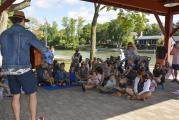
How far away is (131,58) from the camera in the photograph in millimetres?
10898

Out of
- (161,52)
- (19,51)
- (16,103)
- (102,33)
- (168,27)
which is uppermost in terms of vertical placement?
(102,33)

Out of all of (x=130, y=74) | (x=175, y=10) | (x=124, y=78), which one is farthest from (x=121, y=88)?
(x=175, y=10)

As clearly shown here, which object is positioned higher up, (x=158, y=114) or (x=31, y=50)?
(x=31, y=50)

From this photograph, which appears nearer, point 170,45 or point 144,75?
point 144,75

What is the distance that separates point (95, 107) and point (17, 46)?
10.9 feet

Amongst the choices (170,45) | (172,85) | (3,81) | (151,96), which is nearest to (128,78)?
(151,96)

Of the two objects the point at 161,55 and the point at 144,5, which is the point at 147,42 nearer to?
the point at 161,55

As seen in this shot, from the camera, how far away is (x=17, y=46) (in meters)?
4.19

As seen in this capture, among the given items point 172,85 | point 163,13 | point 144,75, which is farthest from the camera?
point 163,13

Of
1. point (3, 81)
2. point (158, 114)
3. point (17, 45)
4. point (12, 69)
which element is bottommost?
point (158, 114)

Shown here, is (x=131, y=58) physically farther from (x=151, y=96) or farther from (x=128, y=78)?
(x=151, y=96)

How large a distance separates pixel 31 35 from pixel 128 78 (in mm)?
5759

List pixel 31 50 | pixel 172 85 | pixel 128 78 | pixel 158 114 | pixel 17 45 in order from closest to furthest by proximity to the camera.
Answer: pixel 17 45
pixel 31 50
pixel 158 114
pixel 128 78
pixel 172 85

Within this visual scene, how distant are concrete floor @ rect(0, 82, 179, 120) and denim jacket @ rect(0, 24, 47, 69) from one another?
1.91m
